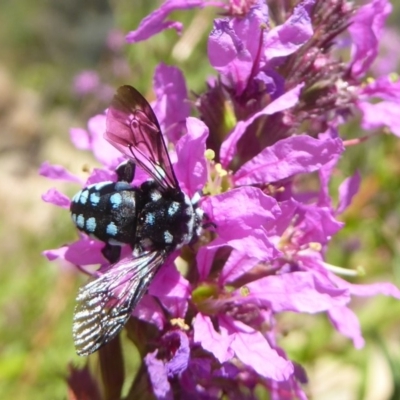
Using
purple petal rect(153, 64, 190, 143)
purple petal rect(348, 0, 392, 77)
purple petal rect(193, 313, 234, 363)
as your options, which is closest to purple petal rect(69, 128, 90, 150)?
purple petal rect(153, 64, 190, 143)

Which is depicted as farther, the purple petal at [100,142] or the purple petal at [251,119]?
the purple petal at [100,142]

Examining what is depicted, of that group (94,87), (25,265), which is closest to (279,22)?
(25,265)

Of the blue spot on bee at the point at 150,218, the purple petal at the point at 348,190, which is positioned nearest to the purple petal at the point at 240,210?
the blue spot on bee at the point at 150,218

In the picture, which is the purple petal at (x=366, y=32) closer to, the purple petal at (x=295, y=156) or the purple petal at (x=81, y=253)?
the purple petal at (x=295, y=156)

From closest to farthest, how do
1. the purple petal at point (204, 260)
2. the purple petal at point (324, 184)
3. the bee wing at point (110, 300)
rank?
the bee wing at point (110, 300)
the purple petal at point (204, 260)
the purple petal at point (324, 184)

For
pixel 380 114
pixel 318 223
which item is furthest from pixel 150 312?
pixel 380 114

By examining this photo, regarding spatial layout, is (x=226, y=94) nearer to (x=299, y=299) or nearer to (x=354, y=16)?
(x=354, y=16)
